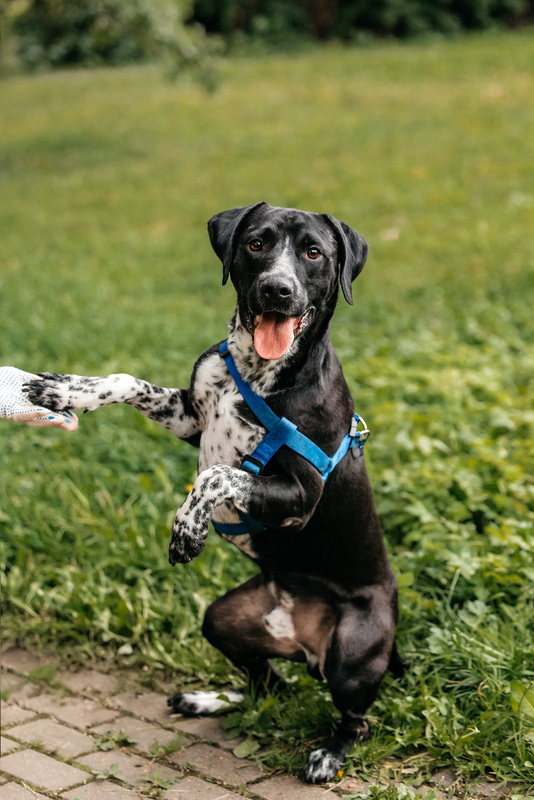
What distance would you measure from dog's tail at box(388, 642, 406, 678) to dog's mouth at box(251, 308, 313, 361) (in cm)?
136

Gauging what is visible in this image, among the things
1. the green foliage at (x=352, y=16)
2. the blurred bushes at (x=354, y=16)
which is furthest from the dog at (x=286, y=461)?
the blurred bushes at (x=354, y=16)

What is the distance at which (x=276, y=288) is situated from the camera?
2.60 m

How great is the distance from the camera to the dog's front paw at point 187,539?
2.68m

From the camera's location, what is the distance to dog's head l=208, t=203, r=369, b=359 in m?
2.66

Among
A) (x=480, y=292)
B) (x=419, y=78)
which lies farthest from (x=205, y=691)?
(x=419, y=78)

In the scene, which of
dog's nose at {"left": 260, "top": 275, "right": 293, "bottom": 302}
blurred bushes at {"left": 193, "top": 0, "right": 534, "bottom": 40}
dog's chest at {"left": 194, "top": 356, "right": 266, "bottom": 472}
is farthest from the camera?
blurred bushes at {"left": 193, "top": 0, "right": 534, "bottom": 40}

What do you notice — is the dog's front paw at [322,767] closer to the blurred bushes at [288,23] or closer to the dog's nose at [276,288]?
the dog's nose at [276,288]

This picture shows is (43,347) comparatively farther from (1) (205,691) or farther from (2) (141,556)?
(1) (205,691)

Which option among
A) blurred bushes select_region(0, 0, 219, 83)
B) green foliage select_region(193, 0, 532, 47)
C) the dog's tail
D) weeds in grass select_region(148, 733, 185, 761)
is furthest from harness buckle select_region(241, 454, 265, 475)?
green foliage select_region(193, 0, 532, 47)

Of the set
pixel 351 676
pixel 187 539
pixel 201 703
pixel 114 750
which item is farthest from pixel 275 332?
pixel 114 750

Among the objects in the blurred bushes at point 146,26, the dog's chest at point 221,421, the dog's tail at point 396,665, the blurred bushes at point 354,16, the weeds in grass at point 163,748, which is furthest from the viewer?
the blurred bushes at point 354,16

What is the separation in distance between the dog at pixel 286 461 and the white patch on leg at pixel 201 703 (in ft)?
0.65

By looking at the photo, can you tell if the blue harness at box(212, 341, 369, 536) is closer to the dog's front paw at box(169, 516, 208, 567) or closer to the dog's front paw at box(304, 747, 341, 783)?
the dog's front paw at box(169, 516, 208, 567)

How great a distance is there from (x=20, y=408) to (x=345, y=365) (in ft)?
13.2
